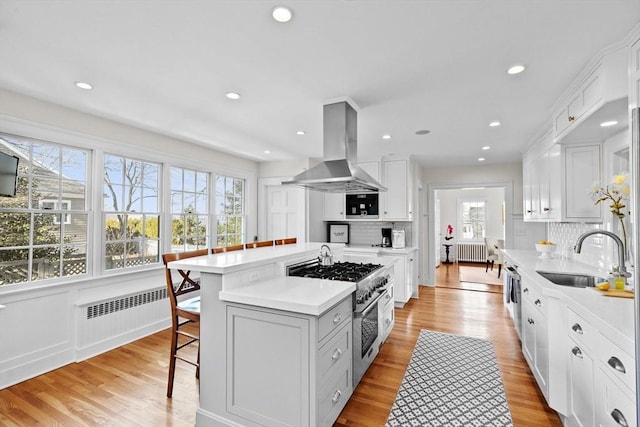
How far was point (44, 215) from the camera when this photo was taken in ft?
9.52

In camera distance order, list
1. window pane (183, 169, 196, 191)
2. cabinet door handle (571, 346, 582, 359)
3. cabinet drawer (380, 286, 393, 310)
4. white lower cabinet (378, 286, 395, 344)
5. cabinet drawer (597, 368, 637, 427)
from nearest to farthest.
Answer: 1. cabinet drawer (597, 368, 637, 427)
2. cabinet door handle (571, 346, 582, 359)
3. white lower cabinet (378, 286, 395, 344)
4. cabinet drawer (380, 286, 393, 310)
5. window pane (183, 169, 196, 191)

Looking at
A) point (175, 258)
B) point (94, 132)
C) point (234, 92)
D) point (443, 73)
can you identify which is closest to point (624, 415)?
point (443, 73)

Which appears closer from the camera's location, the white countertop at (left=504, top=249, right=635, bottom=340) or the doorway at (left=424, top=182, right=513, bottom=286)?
the white countertop at (left=504, top=249, right=635, bottom=340)

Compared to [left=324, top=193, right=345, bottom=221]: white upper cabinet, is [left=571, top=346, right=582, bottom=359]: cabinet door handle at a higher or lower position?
lower

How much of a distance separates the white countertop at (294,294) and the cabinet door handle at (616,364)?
1321mm

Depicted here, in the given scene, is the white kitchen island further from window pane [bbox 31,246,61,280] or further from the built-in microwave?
the built-in microwave

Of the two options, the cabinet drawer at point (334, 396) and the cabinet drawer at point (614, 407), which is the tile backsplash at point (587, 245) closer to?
the cabinet drawer at point (614, 407)

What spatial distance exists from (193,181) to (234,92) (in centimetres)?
231

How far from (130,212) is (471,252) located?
9027mm

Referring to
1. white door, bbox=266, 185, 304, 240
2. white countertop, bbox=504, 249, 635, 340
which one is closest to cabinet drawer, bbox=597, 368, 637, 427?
white countertop, bbox=504, 249, 635, 340

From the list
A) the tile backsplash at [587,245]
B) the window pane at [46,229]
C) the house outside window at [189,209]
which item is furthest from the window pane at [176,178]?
the tile backsplash at [587,245]

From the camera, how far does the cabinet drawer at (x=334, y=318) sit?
1.75 metres

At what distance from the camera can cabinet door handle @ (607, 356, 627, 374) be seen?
4.09 ft

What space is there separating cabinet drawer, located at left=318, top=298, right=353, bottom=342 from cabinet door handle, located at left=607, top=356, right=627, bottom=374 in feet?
4.47
